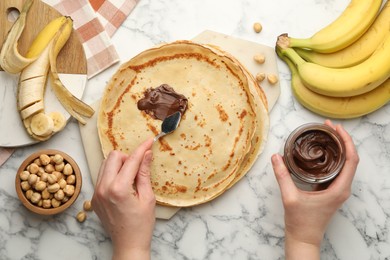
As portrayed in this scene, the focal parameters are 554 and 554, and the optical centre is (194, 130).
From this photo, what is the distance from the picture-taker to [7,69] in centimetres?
168

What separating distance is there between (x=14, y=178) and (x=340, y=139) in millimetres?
1025

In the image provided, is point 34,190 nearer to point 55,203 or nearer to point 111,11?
point 55,203

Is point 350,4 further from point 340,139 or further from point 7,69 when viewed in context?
point 7,69

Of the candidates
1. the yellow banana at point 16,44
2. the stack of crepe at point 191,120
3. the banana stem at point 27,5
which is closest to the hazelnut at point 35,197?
the stack of crepe at point 191,120

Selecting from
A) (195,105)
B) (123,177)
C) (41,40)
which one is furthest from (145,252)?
(41,40)

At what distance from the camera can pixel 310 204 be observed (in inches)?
62.7

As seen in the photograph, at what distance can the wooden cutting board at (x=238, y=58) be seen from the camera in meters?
1.76

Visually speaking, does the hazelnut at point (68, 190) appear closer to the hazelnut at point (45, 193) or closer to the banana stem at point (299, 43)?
the hazelnut at point (45, 193)

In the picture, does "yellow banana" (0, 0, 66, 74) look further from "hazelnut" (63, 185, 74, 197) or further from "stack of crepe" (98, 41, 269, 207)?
"hazelnut" (63, 185, 74, 197)

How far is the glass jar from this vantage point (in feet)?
5.31

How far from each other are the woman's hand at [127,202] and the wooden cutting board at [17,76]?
0.28 meters

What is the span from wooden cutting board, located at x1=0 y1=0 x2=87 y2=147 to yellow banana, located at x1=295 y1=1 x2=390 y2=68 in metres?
0.74

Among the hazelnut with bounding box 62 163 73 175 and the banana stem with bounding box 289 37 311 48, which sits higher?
the banana stem with bounding box 289 37 311 48

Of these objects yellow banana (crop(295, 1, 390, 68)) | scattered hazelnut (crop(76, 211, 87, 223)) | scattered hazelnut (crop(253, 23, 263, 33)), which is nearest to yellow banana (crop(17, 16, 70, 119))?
scattered hazelnut (crop(76, 211, 87, 223))
